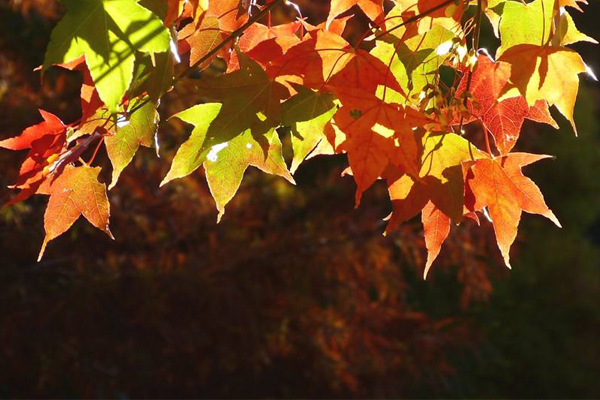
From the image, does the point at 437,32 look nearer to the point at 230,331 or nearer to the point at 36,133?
the point at 36,133

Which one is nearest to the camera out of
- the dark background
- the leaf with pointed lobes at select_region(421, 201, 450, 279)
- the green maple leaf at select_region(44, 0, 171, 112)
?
the green maple leaf at select_region(44, 0, 171, 112)

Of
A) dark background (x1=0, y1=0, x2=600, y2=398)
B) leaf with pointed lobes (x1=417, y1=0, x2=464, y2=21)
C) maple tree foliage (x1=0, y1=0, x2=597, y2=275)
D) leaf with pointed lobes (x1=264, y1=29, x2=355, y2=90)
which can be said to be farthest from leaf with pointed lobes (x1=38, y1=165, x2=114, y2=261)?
dark background (x1=0, y1=0, x2=600, y2=398)

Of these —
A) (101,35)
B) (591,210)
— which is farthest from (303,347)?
(591,210)

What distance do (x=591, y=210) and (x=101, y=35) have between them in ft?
15.6

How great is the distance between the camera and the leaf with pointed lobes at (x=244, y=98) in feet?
2.47

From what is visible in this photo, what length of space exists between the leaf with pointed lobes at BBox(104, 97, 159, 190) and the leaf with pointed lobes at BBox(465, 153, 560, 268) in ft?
1.02

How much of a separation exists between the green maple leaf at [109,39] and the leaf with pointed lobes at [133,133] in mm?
165

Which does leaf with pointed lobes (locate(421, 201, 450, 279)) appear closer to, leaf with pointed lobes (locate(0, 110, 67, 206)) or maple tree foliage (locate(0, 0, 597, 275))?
maple tree foliage (locate(0, 0, 597, 275))

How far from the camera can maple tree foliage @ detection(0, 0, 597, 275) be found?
0.70m

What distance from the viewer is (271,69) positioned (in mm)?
791

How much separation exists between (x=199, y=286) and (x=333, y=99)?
1.74 m

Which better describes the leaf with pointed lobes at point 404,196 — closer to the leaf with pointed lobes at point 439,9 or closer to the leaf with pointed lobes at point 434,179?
the leaf with pointed lobes at point 434,179

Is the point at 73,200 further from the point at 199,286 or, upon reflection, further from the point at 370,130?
the point at 199,286

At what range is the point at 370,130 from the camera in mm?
732
